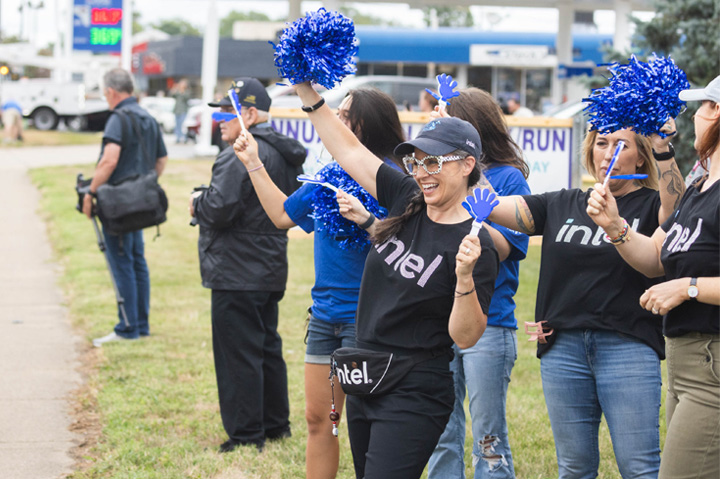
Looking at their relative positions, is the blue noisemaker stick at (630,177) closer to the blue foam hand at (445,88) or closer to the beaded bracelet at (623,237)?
the beaded bracelet at (623,237)

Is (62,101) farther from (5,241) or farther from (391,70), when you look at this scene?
(5,241)

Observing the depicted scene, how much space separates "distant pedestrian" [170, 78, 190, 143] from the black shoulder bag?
21.7 metres

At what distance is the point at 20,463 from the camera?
16.9 ft

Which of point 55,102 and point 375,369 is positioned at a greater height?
point 55,102

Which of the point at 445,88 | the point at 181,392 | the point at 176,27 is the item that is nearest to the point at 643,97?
the point at 445,88

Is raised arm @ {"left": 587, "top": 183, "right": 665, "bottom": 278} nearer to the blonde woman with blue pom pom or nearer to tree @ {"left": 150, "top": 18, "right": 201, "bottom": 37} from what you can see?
the blonde woman with blue pom pom

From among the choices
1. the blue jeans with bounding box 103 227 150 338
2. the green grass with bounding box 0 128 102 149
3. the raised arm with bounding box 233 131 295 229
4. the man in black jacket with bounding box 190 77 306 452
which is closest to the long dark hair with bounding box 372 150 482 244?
the raised arm with bounding box 233 131 295 229

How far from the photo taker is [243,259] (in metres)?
5.31

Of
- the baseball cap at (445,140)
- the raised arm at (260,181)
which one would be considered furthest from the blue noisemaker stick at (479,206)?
the raised arm at (260,181)

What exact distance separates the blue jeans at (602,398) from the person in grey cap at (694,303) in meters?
0.25

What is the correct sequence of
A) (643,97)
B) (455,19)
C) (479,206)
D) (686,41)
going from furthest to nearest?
(455,19), (686,41), (643,97), (479,206)

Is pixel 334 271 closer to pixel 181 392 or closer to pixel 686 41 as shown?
pixel 181 392

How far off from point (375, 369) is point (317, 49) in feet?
4.10

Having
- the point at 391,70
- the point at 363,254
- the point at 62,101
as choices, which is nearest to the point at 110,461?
the point at 363,254
